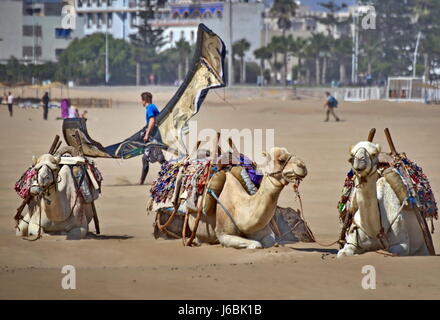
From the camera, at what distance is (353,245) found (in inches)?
445

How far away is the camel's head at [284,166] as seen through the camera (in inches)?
420

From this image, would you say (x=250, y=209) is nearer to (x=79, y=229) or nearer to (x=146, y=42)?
(x=79, y=229)

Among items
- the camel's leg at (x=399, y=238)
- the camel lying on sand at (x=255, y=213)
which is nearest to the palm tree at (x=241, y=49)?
the camel lying on sand at (x=255, y=213)

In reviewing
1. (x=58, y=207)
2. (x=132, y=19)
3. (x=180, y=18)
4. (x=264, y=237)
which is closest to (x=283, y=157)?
(x=264, y=237)

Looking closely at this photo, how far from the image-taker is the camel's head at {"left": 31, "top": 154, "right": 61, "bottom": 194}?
12.2 metres

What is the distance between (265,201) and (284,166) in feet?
1.95

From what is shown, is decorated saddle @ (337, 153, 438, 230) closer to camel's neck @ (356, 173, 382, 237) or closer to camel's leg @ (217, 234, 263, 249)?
camel's neck @ (356, 173, 382, 237)

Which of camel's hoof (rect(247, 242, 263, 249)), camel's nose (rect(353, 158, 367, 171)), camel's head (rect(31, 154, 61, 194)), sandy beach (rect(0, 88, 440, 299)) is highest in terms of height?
camel's nose (rect(353, 158, 367, 171))

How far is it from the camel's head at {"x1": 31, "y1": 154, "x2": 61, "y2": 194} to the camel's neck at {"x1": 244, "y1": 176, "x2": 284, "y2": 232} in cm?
236

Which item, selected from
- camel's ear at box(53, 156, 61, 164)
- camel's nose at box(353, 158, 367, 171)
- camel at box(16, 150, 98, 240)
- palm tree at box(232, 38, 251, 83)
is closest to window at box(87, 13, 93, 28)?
palm tree at box(232, 38, 251, 83)

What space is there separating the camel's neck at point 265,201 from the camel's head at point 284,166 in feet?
0.41

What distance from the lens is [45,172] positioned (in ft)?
40.2

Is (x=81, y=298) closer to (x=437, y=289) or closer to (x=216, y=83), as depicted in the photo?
(x=437, y=289)
